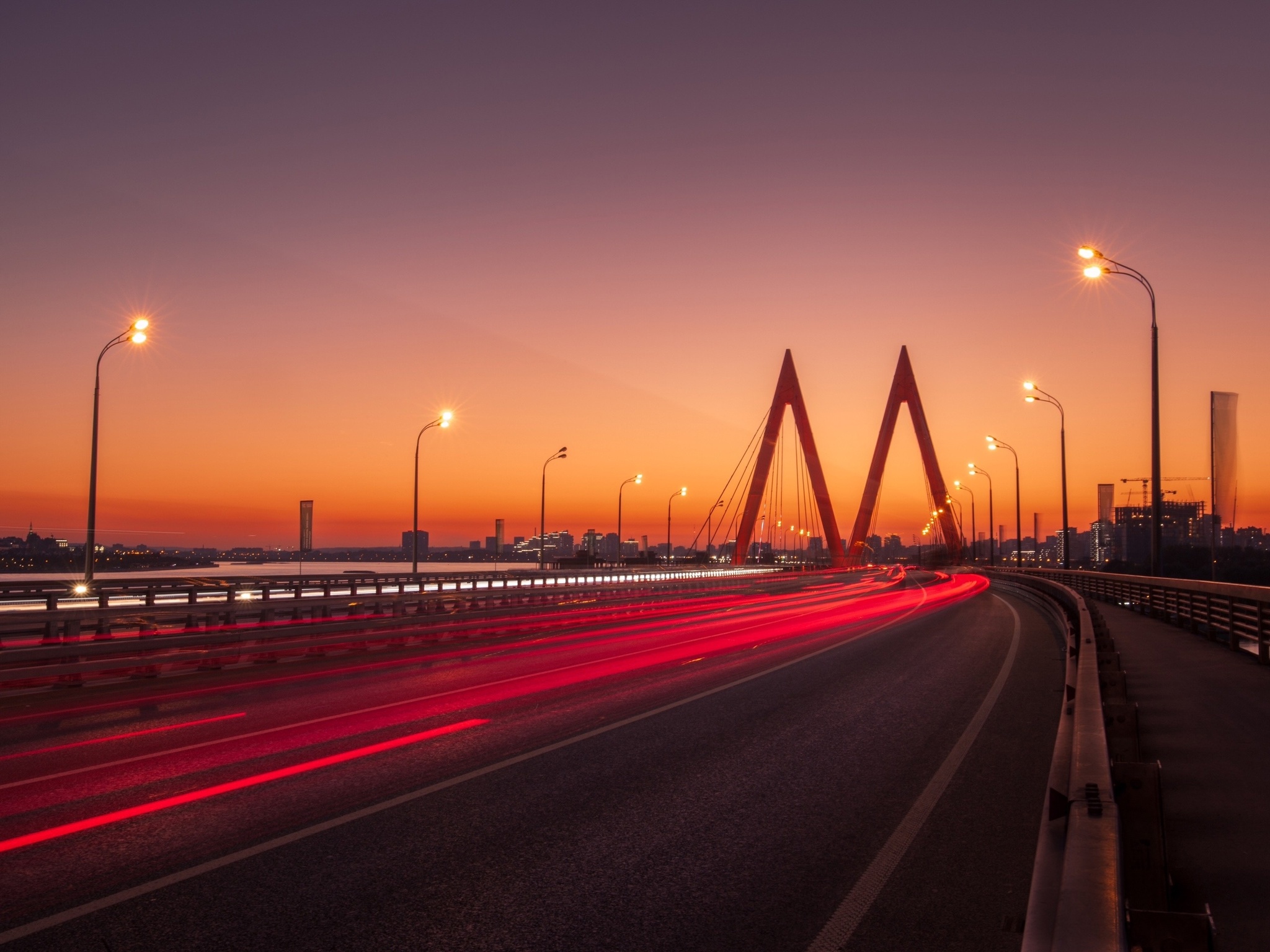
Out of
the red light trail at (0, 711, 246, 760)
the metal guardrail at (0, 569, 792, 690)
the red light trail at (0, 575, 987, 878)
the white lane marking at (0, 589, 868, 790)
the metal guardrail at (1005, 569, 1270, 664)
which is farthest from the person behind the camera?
the metal guardrail at (1005, 569, 1270, 664)

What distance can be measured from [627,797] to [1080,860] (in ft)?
13.3

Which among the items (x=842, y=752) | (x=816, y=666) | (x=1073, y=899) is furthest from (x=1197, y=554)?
(x=1073, y=899)

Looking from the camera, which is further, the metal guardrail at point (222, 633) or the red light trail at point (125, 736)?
the metal guardrail at point (222, 633)

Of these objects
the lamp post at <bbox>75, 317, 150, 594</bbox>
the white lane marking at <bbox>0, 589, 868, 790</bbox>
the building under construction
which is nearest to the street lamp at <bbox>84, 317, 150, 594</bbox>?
the lamp post at <bbox>75, 317, 150, 594</bbox>

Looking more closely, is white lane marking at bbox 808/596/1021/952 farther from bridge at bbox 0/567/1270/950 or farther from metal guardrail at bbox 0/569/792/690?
metal guardrail at bbox 0/569/792/690

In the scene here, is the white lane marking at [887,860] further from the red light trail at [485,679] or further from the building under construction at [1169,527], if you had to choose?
the building under construction at [1169,527]

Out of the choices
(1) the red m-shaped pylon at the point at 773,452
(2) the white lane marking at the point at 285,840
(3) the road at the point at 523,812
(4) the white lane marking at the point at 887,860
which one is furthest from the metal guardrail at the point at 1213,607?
(1) the red m-shaped pylon at the point at 773,452

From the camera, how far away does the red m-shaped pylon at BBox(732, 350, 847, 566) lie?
73.1 metres

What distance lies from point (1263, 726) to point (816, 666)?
23.4 ft

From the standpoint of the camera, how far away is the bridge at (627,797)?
14.7 ft

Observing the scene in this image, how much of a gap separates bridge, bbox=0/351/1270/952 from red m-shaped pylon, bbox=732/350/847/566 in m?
55.5

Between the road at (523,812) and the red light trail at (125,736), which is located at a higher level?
the road at (523,812)

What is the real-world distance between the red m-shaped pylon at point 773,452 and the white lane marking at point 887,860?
63.5 m

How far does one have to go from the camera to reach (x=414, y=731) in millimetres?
9891
